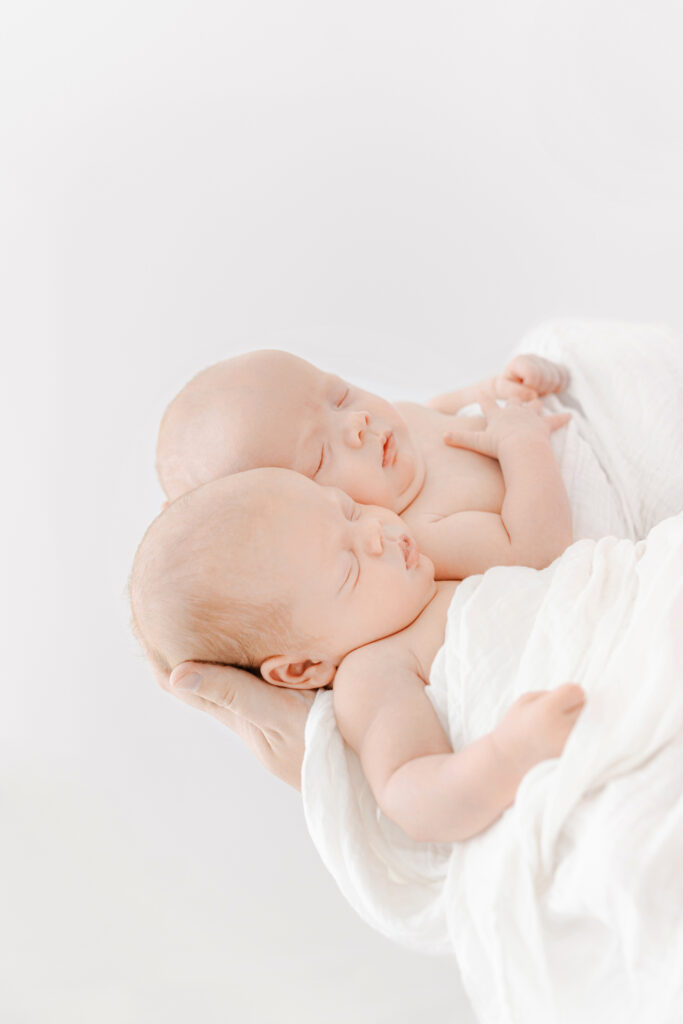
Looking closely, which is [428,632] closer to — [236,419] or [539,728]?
[539,728]

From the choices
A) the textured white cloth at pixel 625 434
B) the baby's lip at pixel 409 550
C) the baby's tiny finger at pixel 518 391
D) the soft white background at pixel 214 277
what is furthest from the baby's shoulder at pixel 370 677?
the soft white background at pixel 214 277

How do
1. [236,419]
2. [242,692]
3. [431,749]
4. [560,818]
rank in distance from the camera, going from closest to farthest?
[560,818]
[431,749]
[242,692]
[236,419]

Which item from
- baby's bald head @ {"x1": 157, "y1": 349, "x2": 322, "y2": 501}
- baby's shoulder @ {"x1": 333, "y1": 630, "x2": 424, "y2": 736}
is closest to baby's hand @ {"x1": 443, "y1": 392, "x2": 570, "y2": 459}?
baby's bald head @ {"x1": 157, "y1": 349, "x2": 322, "y2": 501}

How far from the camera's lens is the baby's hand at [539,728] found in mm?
1191

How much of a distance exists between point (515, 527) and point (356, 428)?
292 millimetres

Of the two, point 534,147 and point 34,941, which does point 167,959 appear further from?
point 534,147

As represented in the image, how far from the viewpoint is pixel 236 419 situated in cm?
168

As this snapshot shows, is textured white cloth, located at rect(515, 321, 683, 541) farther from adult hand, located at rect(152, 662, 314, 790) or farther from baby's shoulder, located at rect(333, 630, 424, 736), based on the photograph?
adult hand, located at rect(152, 662, 314, 790)

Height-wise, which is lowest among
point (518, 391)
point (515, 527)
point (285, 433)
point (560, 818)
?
point (560, 818)

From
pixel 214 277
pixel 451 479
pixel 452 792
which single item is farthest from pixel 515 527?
pixel 214 277

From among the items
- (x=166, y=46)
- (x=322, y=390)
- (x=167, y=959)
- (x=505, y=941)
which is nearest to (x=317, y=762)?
(x=505, y=941)

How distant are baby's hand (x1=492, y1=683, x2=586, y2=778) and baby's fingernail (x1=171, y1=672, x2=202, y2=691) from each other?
18.9 inches

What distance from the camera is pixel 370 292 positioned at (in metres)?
2.74

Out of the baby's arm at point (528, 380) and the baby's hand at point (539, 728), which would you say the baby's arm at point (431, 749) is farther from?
the baby's arm at point (528, 380)
